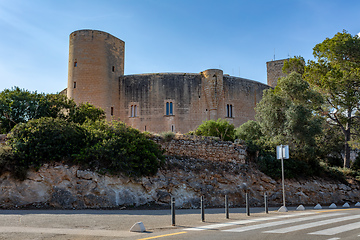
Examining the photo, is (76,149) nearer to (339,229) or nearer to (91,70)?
(339,229)

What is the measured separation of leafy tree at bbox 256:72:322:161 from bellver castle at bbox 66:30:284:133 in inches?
556

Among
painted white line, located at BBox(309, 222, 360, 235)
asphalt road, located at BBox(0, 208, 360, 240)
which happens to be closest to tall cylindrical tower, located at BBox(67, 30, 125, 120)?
asphalt road, located at BBox(0, 208, 360, 240)

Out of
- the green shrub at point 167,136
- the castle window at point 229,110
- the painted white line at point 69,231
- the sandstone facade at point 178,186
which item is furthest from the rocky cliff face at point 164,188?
the castle window at point 229,110

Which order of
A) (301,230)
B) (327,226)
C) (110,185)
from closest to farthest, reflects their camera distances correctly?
1. (301,230)
2. (327,226)
3. (110,185)

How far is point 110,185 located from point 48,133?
12.5 ft

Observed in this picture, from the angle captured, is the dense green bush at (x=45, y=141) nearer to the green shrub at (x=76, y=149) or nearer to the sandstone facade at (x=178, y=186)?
the green shrub at (x=76, y=149)

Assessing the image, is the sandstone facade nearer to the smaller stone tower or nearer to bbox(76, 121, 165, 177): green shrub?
bbox(76, 121, 165, 177): green shrub

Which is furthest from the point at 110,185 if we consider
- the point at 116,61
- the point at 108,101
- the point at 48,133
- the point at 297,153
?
the point at 116,61

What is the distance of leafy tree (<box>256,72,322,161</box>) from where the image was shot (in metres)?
23.0

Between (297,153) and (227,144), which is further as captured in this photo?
(297,153)

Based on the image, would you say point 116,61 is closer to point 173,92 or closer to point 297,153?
point 173,92

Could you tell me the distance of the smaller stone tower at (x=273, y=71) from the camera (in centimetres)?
5622

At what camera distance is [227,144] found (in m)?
21.2

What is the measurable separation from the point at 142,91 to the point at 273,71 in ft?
85.7
